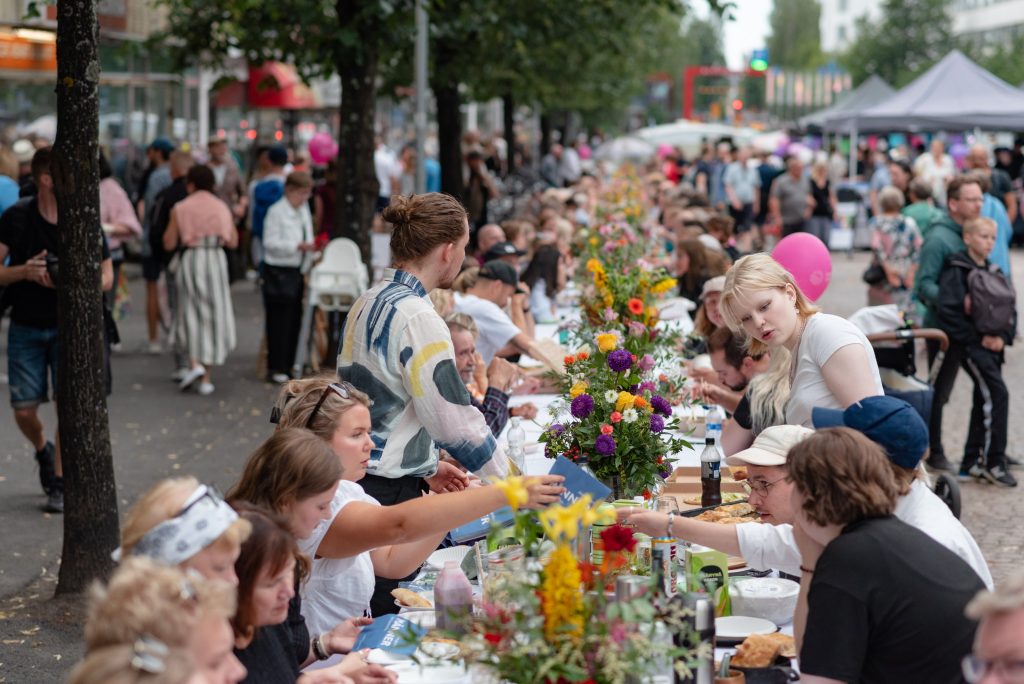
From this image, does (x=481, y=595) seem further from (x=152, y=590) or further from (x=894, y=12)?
(x=894, y=12)

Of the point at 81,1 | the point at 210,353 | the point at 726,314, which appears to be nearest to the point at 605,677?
the point at 726,314

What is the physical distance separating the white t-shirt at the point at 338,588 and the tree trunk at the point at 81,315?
2.66 meters

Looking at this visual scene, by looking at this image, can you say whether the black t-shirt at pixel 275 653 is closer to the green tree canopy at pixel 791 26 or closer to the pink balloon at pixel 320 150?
the pink balloon at pixel 320 150

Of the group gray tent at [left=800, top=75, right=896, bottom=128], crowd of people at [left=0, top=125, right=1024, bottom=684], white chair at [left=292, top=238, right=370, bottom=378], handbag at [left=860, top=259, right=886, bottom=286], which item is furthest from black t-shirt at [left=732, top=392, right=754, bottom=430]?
gray tent at [left=800, top=75, right=896, bottom=128]

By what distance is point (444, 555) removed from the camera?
4855 mm

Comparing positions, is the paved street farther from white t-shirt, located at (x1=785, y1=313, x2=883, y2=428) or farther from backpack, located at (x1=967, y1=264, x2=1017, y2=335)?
white t-shirt, located at (x1=785, y1=313, x2=883, y2=428)

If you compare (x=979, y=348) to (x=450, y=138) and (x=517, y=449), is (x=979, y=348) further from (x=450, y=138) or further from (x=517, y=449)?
(x=450, y=138)

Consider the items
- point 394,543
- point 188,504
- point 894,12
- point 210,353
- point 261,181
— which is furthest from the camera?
point 894,12

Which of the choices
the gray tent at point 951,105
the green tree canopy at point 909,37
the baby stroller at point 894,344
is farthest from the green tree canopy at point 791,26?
the baby stroller at point 894,344

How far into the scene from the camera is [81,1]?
6.39 metres

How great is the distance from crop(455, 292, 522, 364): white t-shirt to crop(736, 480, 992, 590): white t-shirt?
13.5 ft

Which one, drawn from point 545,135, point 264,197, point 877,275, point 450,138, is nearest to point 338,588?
point 877,275

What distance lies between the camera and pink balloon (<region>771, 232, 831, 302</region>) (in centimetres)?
668

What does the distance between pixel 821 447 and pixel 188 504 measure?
1.47m
